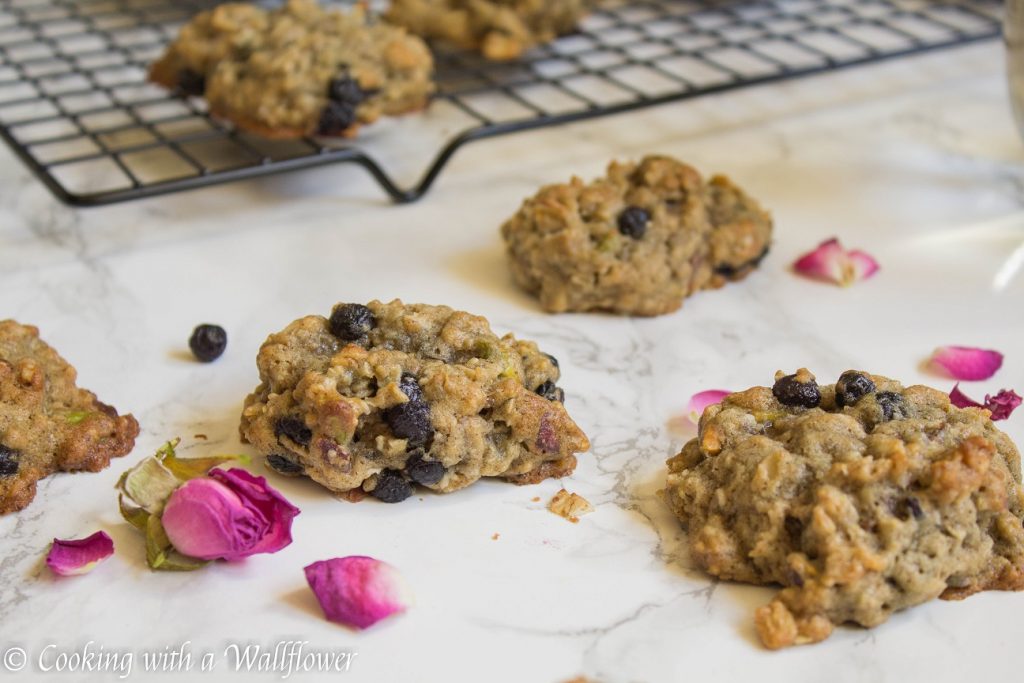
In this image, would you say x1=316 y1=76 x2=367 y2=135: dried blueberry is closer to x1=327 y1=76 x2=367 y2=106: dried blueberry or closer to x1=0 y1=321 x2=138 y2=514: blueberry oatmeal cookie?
x1=327 y1=76 x2=367 y2=106: dried blueberry

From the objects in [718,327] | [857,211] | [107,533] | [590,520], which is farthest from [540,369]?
[857,211]

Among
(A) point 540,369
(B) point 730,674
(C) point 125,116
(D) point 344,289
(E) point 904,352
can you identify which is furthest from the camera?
(C) point 125,116

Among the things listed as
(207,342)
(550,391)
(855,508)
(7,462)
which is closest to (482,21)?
(207,342)

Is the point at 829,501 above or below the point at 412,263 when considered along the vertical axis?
above

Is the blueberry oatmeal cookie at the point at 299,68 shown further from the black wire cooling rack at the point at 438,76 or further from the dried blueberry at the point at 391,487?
the dried blueberry at the point at 391,487

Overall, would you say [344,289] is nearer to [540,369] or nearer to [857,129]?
[540,369]

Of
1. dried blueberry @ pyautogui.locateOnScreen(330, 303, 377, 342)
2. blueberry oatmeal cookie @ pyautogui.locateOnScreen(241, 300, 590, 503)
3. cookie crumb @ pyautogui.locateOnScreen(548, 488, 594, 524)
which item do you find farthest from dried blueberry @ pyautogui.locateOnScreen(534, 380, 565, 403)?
dried blueberry @ pyautogui.locateOnScreen(330, 303, 377, 342)
